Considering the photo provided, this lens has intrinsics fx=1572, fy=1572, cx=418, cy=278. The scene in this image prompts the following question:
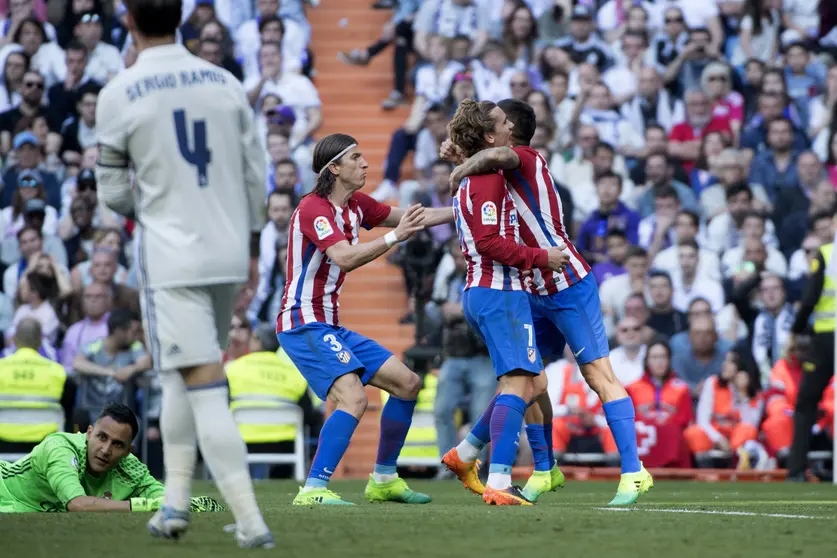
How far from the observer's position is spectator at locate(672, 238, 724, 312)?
15914 millimetres

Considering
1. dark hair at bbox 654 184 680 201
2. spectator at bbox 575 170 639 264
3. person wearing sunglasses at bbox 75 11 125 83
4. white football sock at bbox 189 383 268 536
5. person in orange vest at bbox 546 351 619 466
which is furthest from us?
person wearing sunglasses at bbox 75 11 125 83

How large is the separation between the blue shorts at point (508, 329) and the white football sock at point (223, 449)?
257 cm

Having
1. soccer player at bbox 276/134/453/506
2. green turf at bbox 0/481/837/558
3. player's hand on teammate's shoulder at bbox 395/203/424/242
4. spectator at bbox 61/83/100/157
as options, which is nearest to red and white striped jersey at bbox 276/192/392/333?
soccer player at bbox 276/134/453/506

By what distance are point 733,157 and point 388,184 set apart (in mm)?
3827

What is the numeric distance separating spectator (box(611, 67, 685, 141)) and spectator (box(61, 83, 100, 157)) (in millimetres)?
6207

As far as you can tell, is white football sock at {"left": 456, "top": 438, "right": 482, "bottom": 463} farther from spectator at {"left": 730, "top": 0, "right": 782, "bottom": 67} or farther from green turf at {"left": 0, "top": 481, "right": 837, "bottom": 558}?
spectator at {"left": 730, "top": 0, "right": 782, "bottom": 67}

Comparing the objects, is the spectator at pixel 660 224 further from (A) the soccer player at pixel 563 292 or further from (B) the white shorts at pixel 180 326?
(B) the white shorts at pixel 180 326

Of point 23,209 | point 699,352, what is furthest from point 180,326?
point 23,209

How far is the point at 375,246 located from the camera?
8.11 m

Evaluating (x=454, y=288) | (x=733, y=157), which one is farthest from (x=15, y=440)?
(x=733, y=157)

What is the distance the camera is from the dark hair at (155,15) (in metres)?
5.80

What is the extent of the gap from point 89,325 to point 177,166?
10059 millimetres

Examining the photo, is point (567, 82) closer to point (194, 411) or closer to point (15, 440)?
point (15, 440)

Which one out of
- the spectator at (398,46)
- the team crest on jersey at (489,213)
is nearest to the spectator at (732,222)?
the spectator at (398,46)
